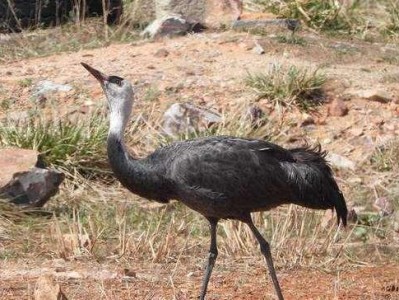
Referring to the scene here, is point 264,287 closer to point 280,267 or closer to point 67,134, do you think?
point 280,267

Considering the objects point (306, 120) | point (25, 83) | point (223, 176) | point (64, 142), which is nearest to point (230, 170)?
point (223, 176)

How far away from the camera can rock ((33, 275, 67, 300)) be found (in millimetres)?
6668

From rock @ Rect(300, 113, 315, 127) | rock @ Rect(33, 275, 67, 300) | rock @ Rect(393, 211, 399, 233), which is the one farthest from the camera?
rock @ Rect(300, 113, 315, 127)

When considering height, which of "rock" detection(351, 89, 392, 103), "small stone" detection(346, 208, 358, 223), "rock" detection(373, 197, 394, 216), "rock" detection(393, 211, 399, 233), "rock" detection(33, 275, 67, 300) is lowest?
"rock" detection(373, 197, 394, 216)

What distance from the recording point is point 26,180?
31.6 ft

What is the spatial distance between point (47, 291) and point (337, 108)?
582cm

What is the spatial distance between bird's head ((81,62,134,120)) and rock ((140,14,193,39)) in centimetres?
584

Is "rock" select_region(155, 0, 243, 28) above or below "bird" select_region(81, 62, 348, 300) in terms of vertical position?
below

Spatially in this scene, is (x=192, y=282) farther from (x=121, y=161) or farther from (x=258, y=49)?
(x=258, y=49)

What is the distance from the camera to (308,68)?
12.5m

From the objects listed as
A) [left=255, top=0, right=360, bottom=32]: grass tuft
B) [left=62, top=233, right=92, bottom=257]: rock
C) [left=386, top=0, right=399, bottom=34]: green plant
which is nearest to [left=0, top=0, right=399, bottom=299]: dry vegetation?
[left=62, top=233, right=92, bottom=257]: rock

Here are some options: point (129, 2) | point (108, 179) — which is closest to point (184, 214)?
point (108, 179)

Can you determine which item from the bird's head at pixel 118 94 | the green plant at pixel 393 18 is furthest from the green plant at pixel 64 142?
the green plant at pixel 393 18

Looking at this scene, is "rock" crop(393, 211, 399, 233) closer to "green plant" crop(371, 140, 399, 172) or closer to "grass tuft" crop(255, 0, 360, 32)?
"green plant" crop(371, 140, 399, 172)
